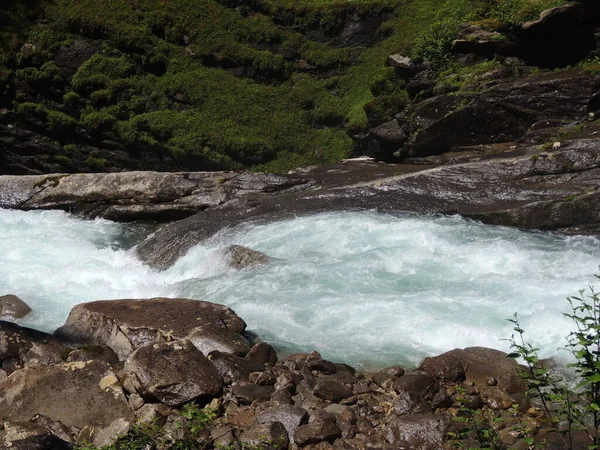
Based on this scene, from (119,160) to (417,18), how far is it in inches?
586

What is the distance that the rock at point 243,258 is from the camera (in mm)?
12727

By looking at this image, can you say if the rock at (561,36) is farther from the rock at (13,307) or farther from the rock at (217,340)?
the rock at (13,307)

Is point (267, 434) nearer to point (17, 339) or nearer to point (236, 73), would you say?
point (17, 339)

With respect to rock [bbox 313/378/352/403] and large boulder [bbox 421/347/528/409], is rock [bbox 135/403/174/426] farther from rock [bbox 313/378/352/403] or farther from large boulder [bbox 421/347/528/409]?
large boulder [bbox 421/347/528/409]

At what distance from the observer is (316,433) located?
679cm

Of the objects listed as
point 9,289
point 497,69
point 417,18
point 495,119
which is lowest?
point 9,289

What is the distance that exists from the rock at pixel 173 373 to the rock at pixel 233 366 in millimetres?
208

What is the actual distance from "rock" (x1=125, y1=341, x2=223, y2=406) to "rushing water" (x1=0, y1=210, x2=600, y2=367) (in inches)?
67.8

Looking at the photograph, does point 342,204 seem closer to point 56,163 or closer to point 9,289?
point 9,289

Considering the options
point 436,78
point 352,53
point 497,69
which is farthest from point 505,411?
Answer: point 352,53

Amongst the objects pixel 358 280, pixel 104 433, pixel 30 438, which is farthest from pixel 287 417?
pixel 358 280

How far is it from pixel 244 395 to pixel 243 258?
5372mm

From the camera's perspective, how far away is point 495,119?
1906cm

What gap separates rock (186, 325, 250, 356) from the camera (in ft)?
29.2
